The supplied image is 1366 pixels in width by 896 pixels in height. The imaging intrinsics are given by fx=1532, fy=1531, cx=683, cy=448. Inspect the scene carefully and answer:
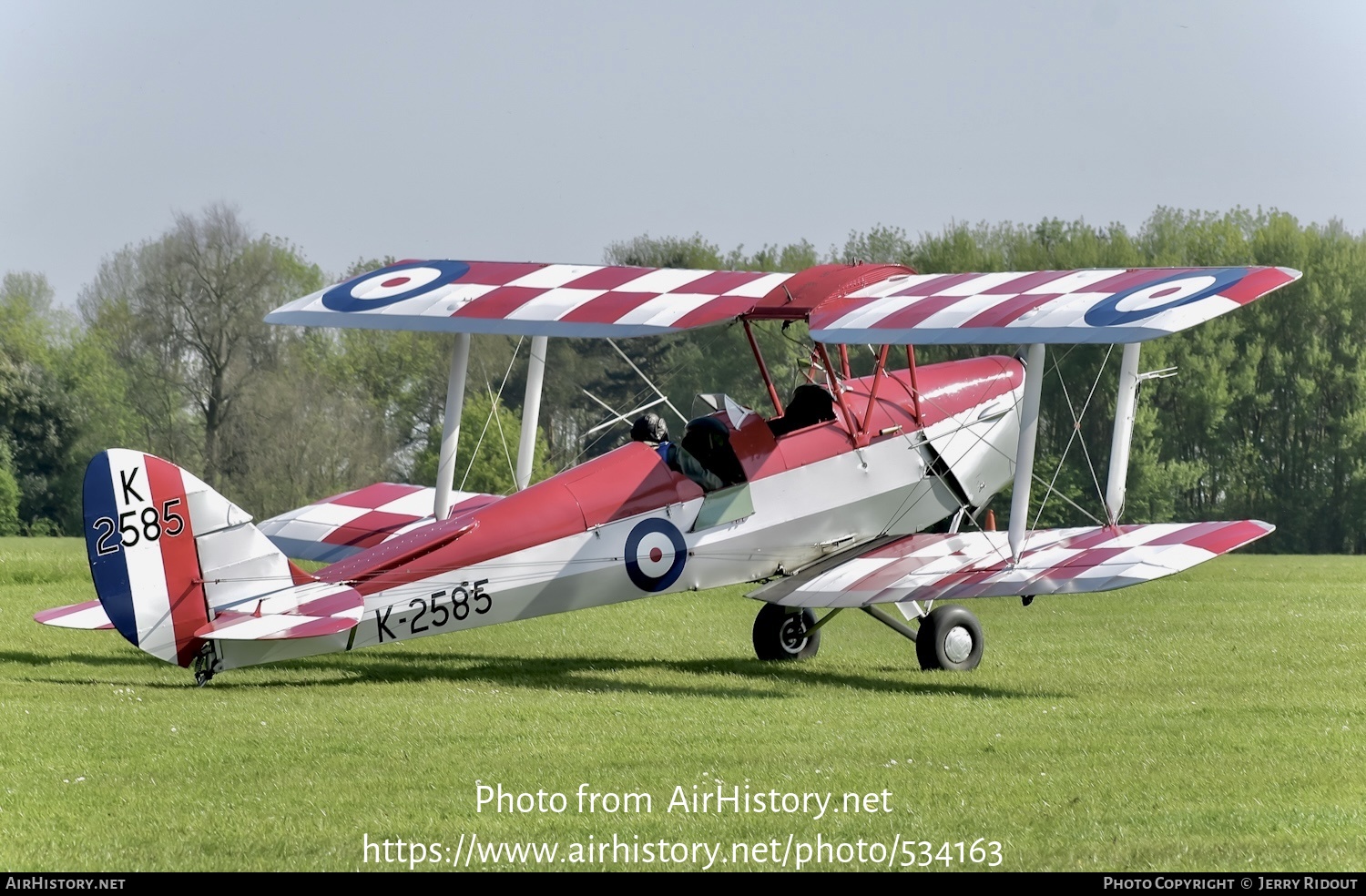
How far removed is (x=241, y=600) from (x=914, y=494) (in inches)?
208

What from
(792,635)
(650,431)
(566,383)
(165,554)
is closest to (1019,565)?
(792,635)

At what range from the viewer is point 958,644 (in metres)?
11.1

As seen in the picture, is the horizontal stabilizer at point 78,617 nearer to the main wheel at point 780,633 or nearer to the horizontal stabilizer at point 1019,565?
the horizontal stabilizer at point 1019,565

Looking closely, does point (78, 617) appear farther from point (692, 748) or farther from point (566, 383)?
point (566, 383)

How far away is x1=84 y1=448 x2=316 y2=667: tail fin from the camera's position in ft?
29.9

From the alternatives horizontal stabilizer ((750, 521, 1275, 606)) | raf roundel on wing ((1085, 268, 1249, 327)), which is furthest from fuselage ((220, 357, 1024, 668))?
raf roundel on wing ((1085, 268, 1249, 327))

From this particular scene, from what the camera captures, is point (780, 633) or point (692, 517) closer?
point (692, 517)

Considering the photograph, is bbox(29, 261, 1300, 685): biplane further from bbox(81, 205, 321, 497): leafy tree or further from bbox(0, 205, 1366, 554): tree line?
bbox(81, 205, 321, 497): leafy tree

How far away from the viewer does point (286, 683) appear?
10.4m

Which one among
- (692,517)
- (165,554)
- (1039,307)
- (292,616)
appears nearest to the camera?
(165,554)

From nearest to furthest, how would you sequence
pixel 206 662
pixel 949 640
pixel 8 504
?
pixel 206 662
pixel 949 640
pixel 8 504

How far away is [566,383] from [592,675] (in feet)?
95.5

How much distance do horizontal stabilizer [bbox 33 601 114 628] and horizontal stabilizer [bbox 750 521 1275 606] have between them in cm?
430

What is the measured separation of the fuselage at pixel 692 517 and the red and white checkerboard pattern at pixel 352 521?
264 centimetres
